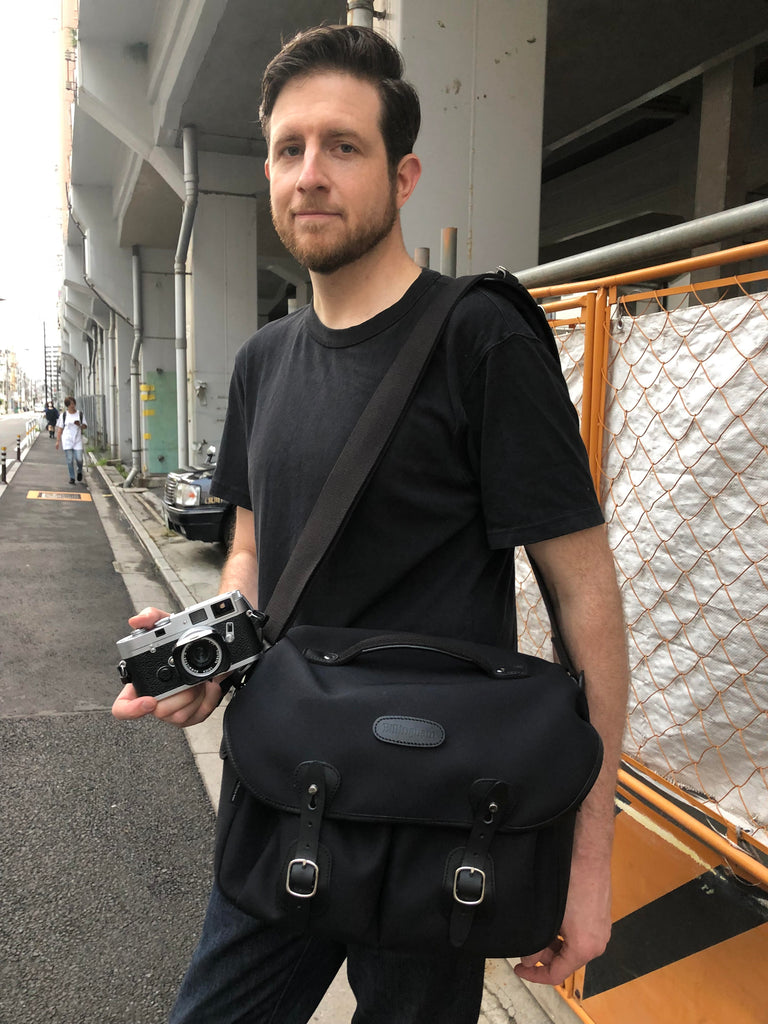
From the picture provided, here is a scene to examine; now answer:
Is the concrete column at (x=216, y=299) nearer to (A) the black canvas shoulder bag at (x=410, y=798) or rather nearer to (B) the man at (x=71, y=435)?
(B) the man at (x=71, y=435)

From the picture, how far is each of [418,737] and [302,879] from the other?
242 millimetres

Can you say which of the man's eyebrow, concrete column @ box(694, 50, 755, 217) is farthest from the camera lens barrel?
concrete column @ box(694, 50, 755, 217)

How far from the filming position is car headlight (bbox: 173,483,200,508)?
8820 mm

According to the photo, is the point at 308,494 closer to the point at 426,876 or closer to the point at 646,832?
the point at 426,876

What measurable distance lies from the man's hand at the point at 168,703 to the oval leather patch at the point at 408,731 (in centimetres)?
30

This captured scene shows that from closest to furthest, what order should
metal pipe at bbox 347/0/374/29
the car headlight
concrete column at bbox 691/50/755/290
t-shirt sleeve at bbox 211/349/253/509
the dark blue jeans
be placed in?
the dark blue jeans, t-shirt sleeve at bbox 211/349/253/509, metal pipe at bbox 347/0/374/29, concrete column at bbox 691/50/755/290, the car headlight

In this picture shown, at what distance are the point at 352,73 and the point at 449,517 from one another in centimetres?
80

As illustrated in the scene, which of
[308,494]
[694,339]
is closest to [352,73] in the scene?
[308,494]

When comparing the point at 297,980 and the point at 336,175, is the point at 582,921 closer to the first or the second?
the point at 297,980

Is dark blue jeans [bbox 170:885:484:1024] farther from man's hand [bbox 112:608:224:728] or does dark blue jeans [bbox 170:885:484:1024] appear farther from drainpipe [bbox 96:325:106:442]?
drainpipe [bbox 96:325:106:442]

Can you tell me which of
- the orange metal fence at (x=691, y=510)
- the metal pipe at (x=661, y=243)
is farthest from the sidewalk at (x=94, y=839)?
the metal pipe at (x=661, y=243)

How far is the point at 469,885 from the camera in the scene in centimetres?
103

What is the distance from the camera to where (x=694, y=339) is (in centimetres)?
174

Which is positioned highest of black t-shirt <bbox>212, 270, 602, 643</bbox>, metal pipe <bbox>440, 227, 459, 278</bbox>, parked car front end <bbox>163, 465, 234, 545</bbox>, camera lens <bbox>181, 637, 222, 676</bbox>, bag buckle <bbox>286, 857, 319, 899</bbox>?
metal pipe <bbox>440, 227, 459, 278</bbox>
